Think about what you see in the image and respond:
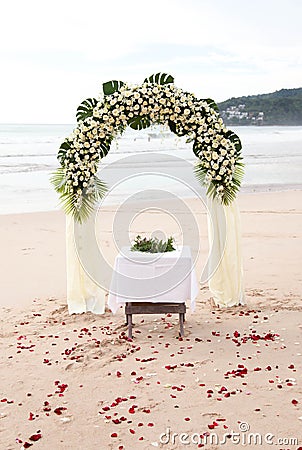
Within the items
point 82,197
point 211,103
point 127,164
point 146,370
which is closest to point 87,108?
point 82,197

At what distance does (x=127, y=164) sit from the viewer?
26.1 m

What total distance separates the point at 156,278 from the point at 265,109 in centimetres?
3174

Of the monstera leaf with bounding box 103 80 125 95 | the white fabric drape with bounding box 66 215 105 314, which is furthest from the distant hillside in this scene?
the white fabric drape with bounding box 66 215 105 314

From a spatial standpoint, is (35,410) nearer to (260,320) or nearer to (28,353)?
(28,353)

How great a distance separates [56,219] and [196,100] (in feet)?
24.5

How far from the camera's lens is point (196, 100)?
23.4ft

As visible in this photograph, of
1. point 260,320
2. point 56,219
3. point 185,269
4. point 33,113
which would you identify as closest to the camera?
point 185,269

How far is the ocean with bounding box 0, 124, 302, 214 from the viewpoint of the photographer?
17.8 meters

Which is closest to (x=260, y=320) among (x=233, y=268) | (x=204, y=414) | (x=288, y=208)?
(x=233, y=268)

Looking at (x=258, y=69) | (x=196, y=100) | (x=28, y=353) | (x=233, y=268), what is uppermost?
(x=258, y=69)

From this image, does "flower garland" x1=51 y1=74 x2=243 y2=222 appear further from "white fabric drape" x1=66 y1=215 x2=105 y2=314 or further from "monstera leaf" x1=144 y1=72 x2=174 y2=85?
"white fabric drape" x1=66 y1=215 x2=105 y2=314

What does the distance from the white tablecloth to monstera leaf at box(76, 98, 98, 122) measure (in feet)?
5.67

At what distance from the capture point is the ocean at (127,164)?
17.8 metres

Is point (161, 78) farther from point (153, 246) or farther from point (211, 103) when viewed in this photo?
point (153, 246)
